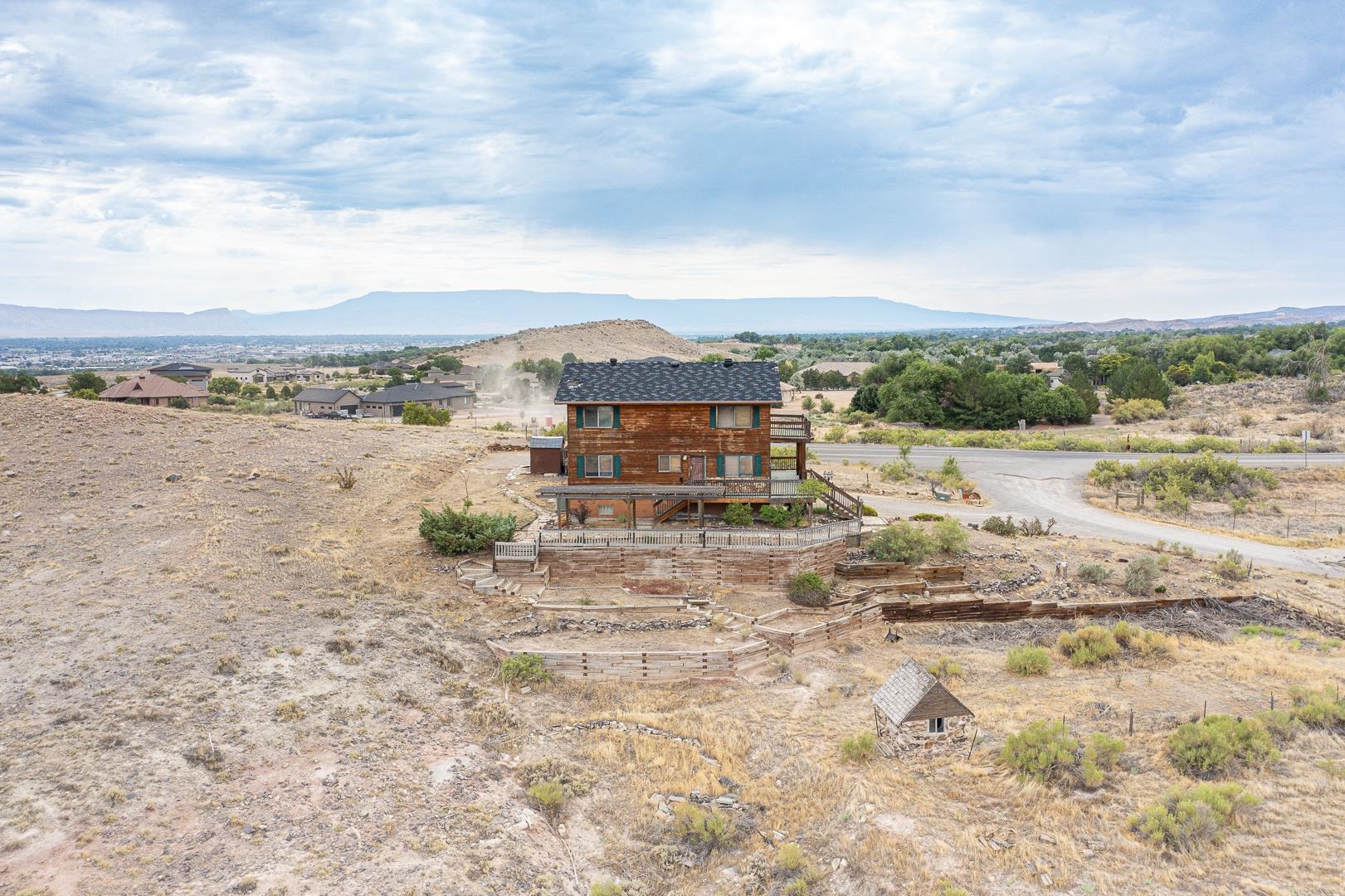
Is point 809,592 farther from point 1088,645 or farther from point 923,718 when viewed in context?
point 923,718

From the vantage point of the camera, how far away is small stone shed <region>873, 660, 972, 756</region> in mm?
19109

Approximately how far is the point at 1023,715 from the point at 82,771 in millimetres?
22002

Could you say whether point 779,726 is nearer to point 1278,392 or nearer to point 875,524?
point 875,524

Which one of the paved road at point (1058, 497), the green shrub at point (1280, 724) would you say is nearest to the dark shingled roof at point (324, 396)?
the paved road at point (1058, 497)

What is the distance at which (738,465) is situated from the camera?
34438mm

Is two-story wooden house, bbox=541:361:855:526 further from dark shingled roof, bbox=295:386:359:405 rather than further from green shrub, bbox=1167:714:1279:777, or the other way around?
dark shingled roof, bbox=295:386:359:405

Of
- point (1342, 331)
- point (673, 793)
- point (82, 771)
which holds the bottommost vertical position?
point (673, 793)

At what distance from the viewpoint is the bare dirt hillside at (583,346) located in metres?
166

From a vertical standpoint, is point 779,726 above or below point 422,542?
below

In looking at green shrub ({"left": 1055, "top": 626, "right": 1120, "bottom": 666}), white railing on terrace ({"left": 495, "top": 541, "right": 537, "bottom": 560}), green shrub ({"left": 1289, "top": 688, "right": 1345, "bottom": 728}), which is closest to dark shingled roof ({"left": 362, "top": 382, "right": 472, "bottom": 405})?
white railing on terrace ({"left": 495, "top": 541, "right": 537, "bottom": 560})

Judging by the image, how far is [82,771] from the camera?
16.2 meters

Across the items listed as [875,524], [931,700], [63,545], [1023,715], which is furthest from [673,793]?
[63,545]

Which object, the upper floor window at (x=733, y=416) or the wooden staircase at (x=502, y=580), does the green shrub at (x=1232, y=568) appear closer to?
the upper floor window at (x=733, y=416)

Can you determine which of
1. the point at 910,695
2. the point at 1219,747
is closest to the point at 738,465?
the point at 910,695
